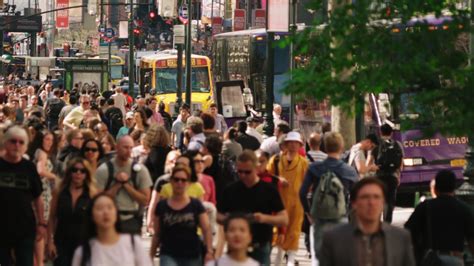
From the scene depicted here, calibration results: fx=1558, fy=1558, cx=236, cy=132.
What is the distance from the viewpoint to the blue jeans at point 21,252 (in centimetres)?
1317

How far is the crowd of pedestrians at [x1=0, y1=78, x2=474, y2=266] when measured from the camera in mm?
8865

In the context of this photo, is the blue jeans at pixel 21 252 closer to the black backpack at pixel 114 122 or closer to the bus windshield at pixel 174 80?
the black backpack at pixel 114 122

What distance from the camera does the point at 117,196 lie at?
13586 mm

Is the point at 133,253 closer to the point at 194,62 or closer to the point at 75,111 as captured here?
the point at 75,111

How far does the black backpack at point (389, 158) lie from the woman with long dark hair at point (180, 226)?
8.08 meters

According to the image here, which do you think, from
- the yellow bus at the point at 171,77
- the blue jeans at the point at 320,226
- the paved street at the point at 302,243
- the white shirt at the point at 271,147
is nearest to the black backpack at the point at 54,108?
the paved street at the point at 302,243

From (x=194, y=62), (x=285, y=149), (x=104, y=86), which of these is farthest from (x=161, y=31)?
(x=285, y=149)

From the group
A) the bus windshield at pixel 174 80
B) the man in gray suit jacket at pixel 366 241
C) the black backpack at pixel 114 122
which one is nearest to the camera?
the man in gray suit jacket at pixel 366 241

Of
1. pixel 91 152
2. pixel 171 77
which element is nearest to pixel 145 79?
pixel 171 77

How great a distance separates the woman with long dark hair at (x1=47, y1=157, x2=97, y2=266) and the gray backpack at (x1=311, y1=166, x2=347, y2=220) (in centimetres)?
260

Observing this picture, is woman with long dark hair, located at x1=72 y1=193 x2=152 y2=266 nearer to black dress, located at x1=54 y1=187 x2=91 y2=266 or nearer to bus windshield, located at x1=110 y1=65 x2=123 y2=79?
black dress, located at x1=54 y1=187 x2=91 y2=266

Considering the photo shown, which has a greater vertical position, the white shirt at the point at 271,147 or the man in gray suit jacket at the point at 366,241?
the man in gray suit jacket at the point at 366,241

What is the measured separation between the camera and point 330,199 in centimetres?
1459

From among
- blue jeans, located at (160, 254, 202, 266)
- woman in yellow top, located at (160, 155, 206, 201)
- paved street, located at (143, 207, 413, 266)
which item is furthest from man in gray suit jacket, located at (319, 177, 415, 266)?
paved street, located at (143, 207, 413, 266)
